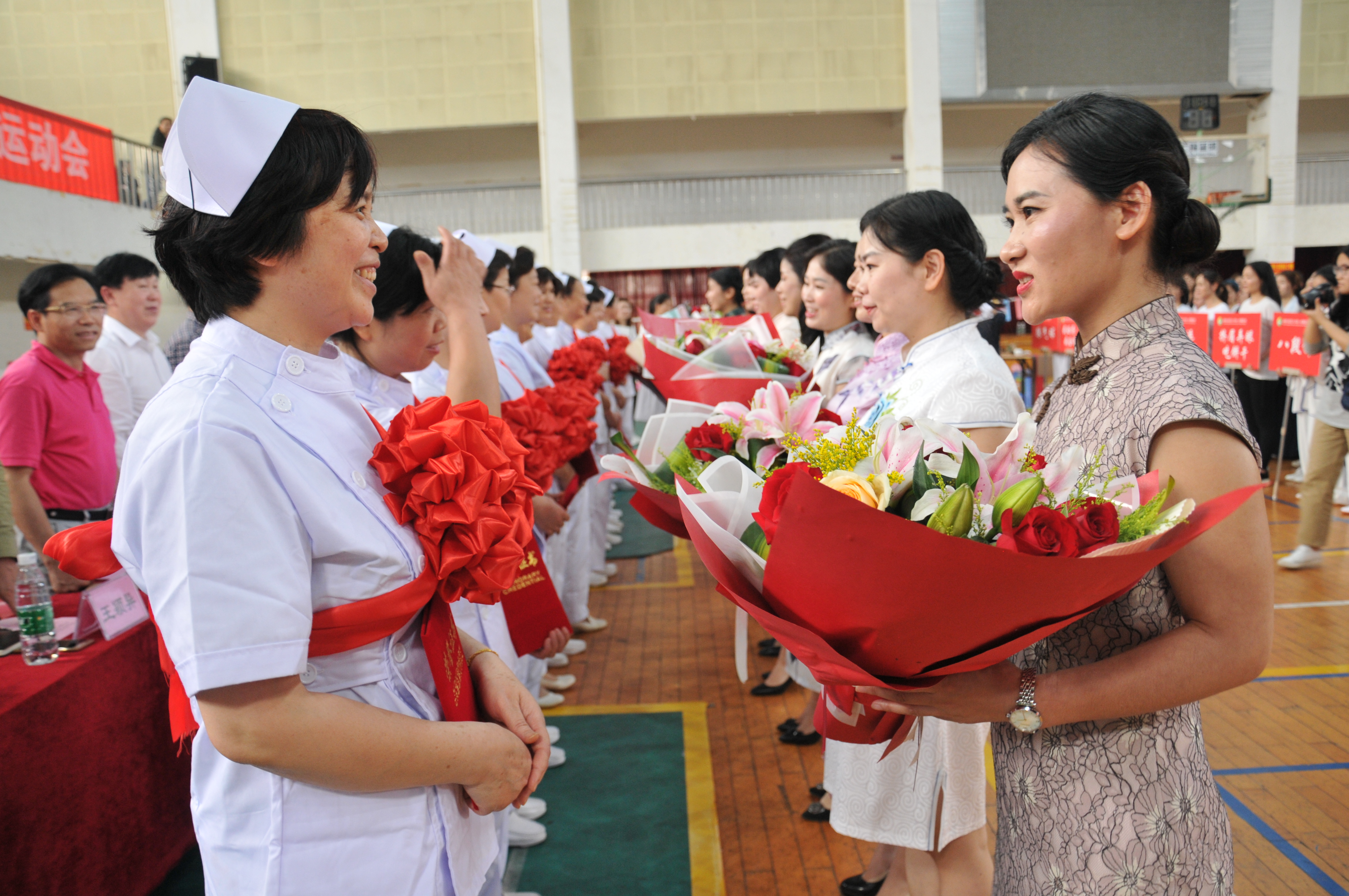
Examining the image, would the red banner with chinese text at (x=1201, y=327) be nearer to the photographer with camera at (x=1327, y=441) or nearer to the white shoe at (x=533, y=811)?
the photographer with camera at (x=1327, y=441)

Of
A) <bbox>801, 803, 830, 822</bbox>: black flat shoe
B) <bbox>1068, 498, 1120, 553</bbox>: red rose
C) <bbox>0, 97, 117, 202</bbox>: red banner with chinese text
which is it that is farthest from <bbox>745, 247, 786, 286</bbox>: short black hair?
A: <bbox>0, 97, 117, 202</bbox>: red banner with chinese text

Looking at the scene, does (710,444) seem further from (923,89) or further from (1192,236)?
(923,89)

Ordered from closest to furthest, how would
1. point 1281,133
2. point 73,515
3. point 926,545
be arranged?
point 926,545 < point 73,515 < point 1281,133

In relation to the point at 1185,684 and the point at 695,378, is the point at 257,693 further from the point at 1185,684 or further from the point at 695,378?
the point at 695,378

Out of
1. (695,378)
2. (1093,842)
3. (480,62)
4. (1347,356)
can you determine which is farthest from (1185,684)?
(480,62)

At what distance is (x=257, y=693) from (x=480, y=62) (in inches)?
562

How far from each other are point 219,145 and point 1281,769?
3393 millimetres

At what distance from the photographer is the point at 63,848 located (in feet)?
6.34

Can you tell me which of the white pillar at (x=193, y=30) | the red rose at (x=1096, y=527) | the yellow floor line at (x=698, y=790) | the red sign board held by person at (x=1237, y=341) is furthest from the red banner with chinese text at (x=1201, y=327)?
the white pillar at (x=193, y=30)

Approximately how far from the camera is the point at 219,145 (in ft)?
3.31

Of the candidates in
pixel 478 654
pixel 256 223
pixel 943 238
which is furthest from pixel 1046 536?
pixel 943 238

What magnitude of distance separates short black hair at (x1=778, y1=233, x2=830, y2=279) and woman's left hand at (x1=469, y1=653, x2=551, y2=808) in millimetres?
2801

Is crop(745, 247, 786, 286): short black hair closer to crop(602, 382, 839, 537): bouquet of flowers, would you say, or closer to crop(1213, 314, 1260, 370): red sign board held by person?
crop(602, 382, 839, 537): bouquet of flowers

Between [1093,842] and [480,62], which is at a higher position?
[480,62]
